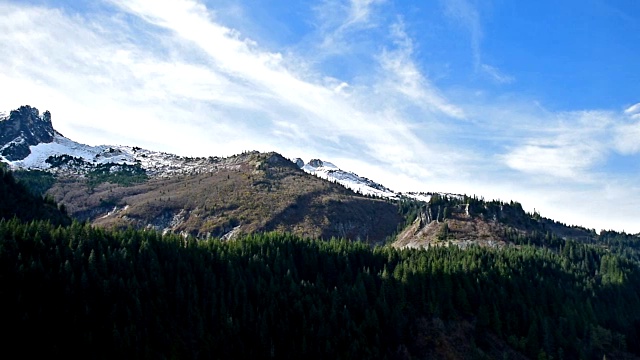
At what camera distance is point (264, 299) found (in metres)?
123

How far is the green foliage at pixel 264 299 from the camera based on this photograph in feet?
322

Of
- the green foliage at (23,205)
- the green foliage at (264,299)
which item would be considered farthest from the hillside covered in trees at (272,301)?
the green foliage at (23,205)

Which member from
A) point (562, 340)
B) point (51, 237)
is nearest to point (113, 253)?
point (51, 237)

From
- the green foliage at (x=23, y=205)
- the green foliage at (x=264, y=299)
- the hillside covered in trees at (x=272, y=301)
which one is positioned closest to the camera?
the green foliage at (x=264, y=299)

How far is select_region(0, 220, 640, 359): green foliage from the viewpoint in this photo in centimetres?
9825

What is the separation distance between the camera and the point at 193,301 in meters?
116

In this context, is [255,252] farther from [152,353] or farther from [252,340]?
[152,353]

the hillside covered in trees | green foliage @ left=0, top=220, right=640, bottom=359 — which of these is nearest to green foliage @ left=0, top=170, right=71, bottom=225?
the hillside covered in trees

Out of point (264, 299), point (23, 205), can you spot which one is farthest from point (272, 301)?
point (23, 205)

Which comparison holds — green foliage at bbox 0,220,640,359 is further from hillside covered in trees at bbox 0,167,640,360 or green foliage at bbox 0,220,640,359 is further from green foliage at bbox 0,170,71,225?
green foliage at bbox 0,170,71,225

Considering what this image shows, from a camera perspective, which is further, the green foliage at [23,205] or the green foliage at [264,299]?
the green foliage at [23,205]

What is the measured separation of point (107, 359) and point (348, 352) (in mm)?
49727

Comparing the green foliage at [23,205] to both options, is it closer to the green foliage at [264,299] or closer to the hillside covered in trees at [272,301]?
the hillside covered in trees at [272,301]

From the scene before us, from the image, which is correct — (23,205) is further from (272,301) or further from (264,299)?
(272,301)
